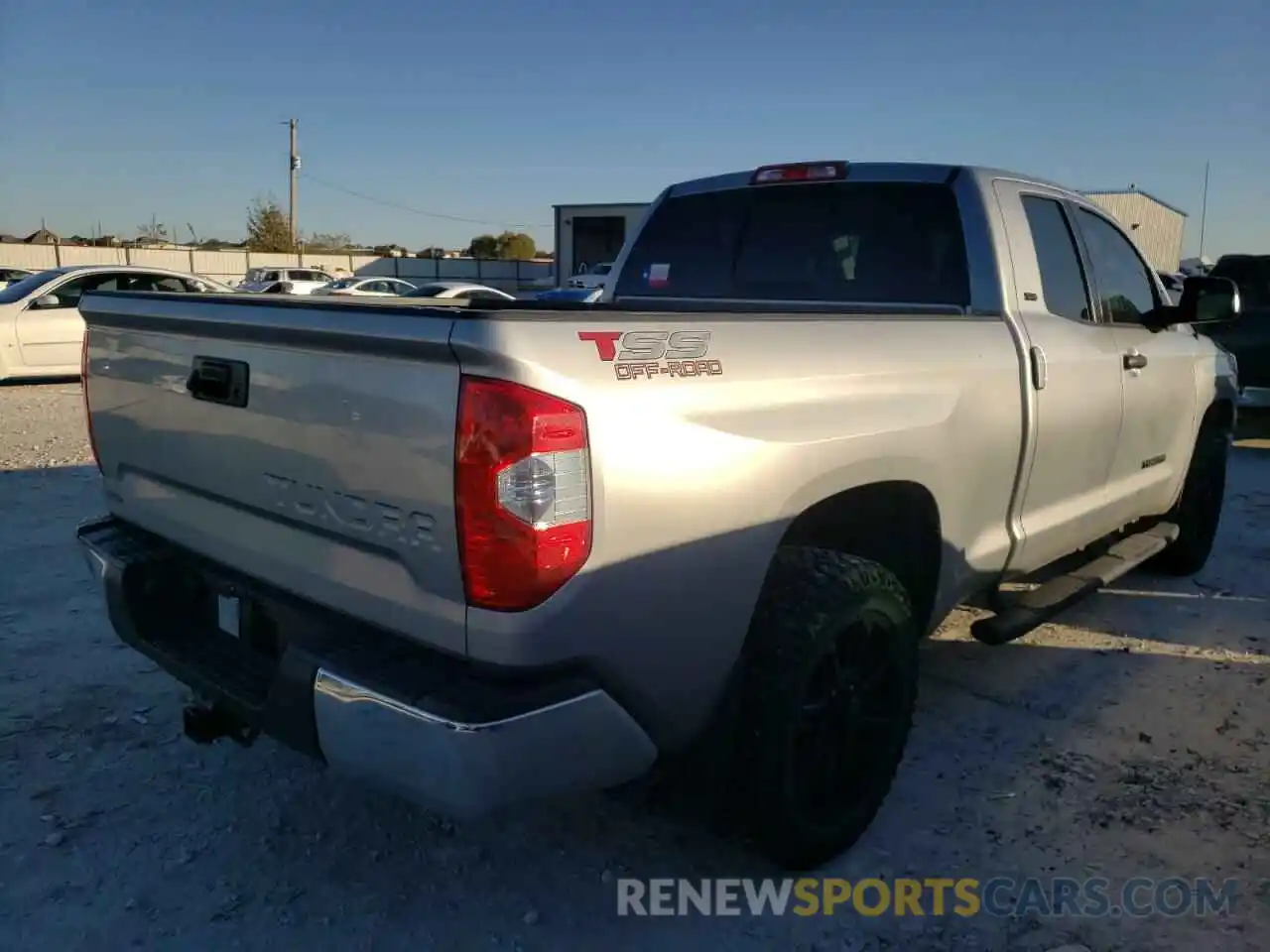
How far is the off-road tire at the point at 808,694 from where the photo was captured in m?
2.55

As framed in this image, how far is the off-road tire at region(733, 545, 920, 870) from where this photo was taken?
255 centimetres

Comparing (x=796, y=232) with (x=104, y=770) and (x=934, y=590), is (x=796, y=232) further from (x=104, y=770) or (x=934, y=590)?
(x=104, y=770)

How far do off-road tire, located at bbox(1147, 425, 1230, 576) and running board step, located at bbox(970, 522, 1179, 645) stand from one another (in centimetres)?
65

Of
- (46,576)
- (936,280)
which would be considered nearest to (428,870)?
(936,280)

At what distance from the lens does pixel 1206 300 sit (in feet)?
14.5

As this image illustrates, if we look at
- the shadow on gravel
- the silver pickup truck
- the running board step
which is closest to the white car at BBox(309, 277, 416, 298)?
the shadow on gravel

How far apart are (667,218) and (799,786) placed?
2725 millimetres

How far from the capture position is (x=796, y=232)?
4.08 metres

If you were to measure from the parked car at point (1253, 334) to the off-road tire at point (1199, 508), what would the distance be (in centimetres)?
598

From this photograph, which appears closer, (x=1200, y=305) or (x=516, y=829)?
(x=516, y=829)

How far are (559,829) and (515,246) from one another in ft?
251

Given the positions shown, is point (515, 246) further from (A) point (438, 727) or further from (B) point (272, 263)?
(A) point (438, 727)

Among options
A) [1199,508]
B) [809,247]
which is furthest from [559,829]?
[1199,508]

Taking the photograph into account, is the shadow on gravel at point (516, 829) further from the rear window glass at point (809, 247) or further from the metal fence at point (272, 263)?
the metal fence at point (272, 263)
